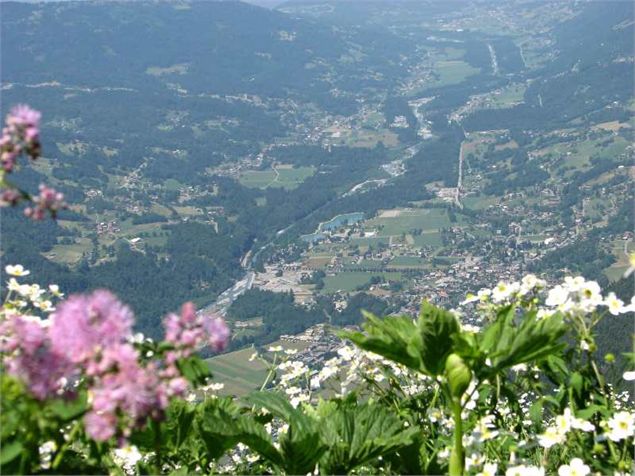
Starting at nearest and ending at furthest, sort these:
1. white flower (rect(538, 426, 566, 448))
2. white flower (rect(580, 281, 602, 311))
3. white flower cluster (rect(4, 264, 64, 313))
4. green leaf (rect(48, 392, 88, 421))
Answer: green leaf (rect(48, 392, 88, 421)) < white flower (rect(538, 426, 566, 448)) < white flower (rect(580, 281, 602, 311)) < white flower cluster (rect(4, 264, 64, 313))

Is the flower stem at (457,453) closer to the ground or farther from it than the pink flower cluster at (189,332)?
closer to the ground

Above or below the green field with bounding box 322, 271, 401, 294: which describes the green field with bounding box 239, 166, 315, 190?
below

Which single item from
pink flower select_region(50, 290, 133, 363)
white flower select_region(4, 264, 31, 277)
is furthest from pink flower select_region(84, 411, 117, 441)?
white flower select_region(4, 264, 31, 277)

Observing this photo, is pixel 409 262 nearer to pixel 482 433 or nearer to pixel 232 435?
pixel 482 433

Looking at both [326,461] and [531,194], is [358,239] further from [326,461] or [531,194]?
[326,461]

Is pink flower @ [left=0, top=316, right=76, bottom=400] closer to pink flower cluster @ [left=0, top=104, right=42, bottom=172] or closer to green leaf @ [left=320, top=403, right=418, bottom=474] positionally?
pink flower cluster @ [left=0, top=104, right=42, bottom=172]

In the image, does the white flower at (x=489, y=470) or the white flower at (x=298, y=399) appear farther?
the white flower at (x=298, y=399)

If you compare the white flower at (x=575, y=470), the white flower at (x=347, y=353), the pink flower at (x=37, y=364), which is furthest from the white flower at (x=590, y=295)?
the pink flower at (x=37, y=364)

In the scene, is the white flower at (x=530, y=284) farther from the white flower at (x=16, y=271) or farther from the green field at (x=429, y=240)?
the green field at (x=429, y=240)

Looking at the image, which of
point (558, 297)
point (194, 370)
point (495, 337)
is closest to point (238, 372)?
point (558, 297)
